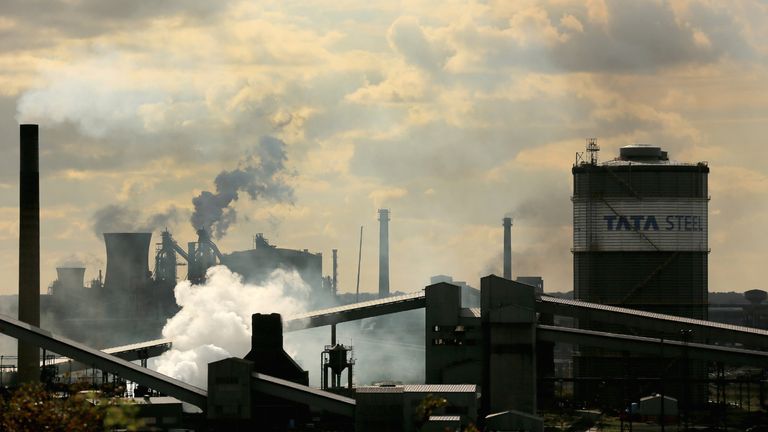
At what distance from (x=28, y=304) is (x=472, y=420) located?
1281 inches

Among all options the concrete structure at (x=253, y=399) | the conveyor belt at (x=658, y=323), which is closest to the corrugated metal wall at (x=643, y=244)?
the conveyor belt at (x=658, y=323)

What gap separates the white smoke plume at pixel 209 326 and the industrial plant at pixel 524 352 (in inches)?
107

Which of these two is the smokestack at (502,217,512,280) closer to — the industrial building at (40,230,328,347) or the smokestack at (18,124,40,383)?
the industrial building at (40,230,328,347)

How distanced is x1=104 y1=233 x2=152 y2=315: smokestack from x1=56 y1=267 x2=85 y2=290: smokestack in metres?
14.4

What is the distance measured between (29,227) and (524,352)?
1285 inches

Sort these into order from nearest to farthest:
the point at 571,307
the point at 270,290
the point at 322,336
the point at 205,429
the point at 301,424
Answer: the point at 205,429
the point at 301,424
the point at 571,307
the point at 270,290
the point at 322,336

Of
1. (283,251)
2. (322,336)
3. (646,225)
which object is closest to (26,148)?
(646,225)

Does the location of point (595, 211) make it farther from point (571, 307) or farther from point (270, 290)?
point (270, 290)

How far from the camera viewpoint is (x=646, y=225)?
4279 inches

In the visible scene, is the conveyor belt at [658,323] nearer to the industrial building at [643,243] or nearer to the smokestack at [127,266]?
the industrial building at [643,243]

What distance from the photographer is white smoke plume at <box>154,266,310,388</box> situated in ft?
316

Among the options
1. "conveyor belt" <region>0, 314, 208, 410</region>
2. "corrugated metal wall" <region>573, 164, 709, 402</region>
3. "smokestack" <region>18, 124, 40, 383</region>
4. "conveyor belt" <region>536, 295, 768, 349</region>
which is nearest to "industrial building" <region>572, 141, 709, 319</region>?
"corrugated metal wall" <region>573, 164, 709, 402</region>

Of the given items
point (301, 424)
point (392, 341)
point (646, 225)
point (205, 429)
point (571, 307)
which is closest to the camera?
point (205, 429)

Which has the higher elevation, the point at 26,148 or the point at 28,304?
the point at 26,148
